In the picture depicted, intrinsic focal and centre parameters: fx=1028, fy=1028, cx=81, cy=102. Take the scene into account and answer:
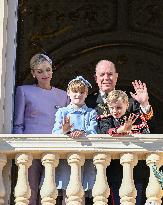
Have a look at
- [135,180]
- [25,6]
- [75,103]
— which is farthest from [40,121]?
[25,6]

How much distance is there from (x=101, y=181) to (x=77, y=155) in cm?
29

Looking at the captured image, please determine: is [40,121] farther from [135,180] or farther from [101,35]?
[101,35]

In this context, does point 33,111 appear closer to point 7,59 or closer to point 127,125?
point 7,59

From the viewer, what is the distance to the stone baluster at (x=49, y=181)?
771 centimetres

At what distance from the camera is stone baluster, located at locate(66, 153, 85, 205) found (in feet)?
25.3

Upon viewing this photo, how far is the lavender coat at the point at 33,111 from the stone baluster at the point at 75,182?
0.48 m

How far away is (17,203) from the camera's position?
7723 mm

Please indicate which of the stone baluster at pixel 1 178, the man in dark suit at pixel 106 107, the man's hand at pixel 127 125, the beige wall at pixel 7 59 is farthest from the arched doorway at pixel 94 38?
the man's hand at pixel 127 125

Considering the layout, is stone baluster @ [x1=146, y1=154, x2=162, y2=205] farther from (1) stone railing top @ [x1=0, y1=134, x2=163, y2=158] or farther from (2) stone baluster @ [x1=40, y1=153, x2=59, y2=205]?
(2) stone baluster @ [x1=40, y1=153, x2=59, y2=205]

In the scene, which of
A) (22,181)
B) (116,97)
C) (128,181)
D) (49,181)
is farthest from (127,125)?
(22,181)

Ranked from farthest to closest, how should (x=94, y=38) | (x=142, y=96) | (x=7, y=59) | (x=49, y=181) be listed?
(x=94, y=38), (x=7, y=59), (x=142, y=96), (x=49, y=181)

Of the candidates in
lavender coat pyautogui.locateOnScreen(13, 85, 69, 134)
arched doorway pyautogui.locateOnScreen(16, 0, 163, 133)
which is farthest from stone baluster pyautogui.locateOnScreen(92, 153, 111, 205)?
arched doorway pyautogui.locateOnScreen(16, 0, 163, 133)

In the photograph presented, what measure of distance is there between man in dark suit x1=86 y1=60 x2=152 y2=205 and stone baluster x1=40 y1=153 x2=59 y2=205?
0.48m

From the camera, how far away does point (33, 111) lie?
8219 millimetres
